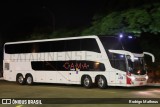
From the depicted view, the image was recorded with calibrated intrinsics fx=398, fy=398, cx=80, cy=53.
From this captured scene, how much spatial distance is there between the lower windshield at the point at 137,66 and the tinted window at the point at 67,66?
6.13 ft

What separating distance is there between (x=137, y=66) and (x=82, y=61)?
3.86 metres

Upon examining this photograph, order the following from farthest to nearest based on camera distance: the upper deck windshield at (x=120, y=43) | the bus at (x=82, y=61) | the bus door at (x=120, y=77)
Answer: the upper deck windshield at (x=120, y=43)
the bus at (x=82, y=61)
the bus door at (x=120, y=77)

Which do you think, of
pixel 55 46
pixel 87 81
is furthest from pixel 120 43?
pixel 55 46

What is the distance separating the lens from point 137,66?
24.7m

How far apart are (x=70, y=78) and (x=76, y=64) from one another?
1.17m

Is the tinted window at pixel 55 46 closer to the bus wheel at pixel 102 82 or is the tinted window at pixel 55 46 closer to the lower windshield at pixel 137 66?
the bus wheel at pixel 102 82

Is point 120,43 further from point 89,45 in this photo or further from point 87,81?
point 87,81

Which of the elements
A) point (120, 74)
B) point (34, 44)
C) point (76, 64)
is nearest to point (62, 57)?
point (76, 64)

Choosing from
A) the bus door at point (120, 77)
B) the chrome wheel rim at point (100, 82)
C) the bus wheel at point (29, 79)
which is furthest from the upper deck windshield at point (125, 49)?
the bus wheel at point (29, 79)

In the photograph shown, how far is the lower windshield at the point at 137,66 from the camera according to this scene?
24.4 metres

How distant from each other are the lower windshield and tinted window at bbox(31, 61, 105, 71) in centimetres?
187

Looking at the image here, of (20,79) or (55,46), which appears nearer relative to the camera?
(55,46)

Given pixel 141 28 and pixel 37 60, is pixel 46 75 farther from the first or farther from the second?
pixel 141 28

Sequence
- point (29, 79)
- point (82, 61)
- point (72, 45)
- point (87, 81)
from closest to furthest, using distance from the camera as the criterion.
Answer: point (87, 81)
point (82, 61)
point (72, 45)
point (29, 79)
